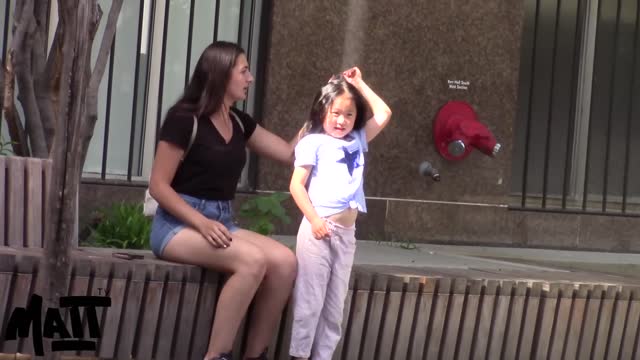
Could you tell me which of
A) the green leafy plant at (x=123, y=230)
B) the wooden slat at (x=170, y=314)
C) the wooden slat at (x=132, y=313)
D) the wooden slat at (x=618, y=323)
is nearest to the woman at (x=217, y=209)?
the wooden slat at (x=170, y=314)

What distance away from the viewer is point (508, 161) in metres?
9.69

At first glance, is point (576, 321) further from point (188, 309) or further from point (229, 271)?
point (188, 309)

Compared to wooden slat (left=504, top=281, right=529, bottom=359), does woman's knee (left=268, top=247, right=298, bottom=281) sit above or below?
above

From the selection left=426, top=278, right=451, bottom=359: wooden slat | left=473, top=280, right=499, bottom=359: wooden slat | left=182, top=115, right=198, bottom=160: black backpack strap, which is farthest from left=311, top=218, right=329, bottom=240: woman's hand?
left=473, top=280, right=499, bottom=359: wooden slat

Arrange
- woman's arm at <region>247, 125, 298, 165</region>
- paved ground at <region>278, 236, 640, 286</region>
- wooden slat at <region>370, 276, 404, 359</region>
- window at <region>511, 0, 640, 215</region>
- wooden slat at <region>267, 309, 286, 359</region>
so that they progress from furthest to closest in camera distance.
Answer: window at <region>511, 0, 640, 215</region>, paved ground at <region>278, 236, 640, 286</region>, woman's arm at <region>247, 125, 298, 165</region>, wooden slat at <region>370, 276, 404, 359</region>, wooden slat at <region>267, 309, 286, 359</region>

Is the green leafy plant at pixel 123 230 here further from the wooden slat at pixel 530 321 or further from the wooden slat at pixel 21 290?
the wooden slat at pixel 21 290

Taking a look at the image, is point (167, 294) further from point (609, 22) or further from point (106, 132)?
point (609, 22)

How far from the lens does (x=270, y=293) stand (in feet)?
16.9

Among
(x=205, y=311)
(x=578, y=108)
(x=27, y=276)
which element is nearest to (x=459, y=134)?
(x=578, y=108)

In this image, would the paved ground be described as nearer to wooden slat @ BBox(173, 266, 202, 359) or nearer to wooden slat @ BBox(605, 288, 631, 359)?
wooden slat @ BBox(605, 288, 631, 359)

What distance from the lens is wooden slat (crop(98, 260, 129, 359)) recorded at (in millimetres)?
4961

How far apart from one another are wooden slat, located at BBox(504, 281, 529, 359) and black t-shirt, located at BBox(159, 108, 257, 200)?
1390mm

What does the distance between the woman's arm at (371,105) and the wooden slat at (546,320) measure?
3.55 ft

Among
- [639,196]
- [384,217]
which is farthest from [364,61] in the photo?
[639,196]
